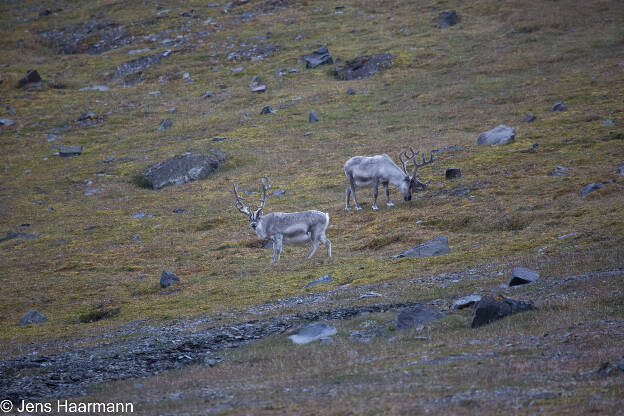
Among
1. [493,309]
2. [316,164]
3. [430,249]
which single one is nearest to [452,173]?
[316,164]

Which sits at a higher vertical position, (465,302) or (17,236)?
(465,302)

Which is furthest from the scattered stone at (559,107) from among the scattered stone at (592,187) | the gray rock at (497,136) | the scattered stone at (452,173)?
the scattered stone at (592,187)

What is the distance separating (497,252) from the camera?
22312mm

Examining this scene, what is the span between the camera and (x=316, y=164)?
4478 centimetres

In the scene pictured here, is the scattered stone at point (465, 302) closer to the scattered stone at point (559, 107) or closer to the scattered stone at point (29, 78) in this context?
the scattered stone at point (559, 107)

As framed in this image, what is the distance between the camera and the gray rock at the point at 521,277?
57.7 feet

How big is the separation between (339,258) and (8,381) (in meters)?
13.5

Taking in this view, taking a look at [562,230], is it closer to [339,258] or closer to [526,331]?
[339,258]

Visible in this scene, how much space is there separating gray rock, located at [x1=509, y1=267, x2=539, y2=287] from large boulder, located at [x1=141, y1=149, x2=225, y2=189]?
103 ft

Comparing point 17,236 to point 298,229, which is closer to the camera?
point 298,229

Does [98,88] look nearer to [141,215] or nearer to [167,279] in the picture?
[141,215]


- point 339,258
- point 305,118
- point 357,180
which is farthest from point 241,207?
point 305,118

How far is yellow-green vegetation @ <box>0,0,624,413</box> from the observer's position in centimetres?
2011

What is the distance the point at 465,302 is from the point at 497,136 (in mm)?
28094
